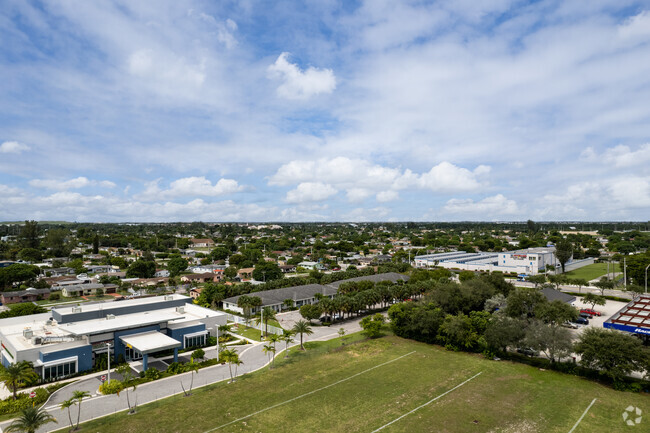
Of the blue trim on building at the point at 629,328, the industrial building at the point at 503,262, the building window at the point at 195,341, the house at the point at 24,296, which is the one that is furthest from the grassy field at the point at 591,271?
the house at the point at 24,296

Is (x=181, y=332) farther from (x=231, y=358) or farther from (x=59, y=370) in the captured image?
(x=59, y=370)

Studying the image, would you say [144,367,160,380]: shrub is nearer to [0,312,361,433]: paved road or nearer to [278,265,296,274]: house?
[0,312,361,433]: paved road

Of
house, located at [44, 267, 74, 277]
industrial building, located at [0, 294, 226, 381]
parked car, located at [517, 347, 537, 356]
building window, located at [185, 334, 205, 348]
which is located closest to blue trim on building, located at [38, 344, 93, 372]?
industrial building, located at [0, 294, 226, 381]

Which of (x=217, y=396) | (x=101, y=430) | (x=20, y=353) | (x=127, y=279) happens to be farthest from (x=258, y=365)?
(x=127, y=279)

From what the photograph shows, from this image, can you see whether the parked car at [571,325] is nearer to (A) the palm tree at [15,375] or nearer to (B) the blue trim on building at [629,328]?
(B) the blue trim on building at [629,328]

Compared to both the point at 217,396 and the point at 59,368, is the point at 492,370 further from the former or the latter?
the point at 59,368

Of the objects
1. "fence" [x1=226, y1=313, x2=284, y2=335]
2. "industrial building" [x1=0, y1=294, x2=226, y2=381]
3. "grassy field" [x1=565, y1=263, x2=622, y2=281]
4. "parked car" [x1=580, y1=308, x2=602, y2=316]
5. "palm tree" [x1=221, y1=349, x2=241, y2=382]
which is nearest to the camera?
"palm tree" [x1=221, y1=349, x2=241, y2=382]

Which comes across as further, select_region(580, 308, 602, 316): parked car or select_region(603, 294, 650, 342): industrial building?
select_region(580, 308, 602, 316): parked car

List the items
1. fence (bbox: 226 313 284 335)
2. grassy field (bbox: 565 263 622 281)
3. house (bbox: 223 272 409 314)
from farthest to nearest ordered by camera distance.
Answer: grassy field (bbox: 565 263 622 281), house (bbox: 223 272 409 314), fence (bbox: 226 313 284 335)
